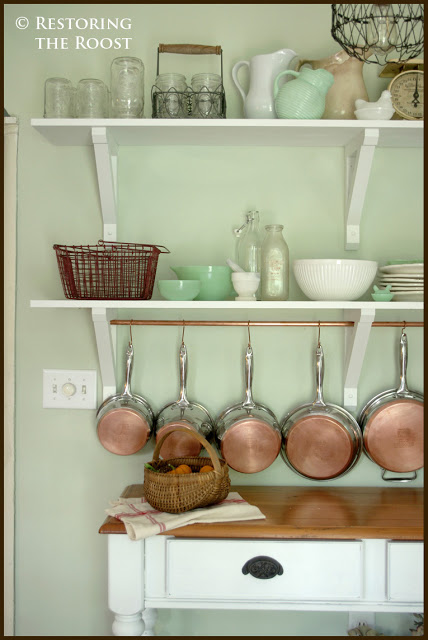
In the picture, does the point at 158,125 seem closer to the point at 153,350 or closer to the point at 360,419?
the point at 153,350

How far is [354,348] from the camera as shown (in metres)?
1.88

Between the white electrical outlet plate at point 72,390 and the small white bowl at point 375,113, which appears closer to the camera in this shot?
the small white bowl at point 375,113

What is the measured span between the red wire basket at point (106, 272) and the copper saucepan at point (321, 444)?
57 centimetres

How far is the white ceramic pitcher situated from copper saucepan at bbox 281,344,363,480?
2.32 ft

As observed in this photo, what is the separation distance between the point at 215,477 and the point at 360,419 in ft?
1.81

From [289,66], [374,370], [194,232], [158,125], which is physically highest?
[289,66]

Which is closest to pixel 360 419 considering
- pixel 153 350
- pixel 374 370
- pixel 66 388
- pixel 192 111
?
pixel 374 370

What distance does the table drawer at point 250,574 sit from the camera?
1617 mm

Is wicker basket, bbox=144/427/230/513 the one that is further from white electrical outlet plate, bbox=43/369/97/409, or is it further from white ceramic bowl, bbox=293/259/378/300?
white ceramic bowl, bbox=293/259/378/300

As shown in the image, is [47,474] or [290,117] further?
[47,474]

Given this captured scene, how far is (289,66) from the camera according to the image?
1940 mm

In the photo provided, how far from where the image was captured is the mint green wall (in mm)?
1989

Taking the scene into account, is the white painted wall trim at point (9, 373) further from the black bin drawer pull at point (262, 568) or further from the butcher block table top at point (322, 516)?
the black bin drawer pull at point (262, 568)

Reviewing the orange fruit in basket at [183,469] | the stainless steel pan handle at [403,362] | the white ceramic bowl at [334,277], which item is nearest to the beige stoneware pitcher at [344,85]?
the white ceramic bowl at [334,277]
